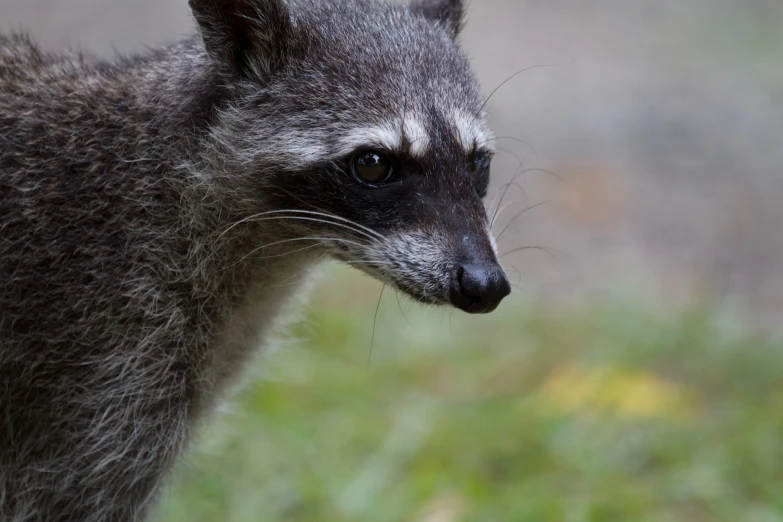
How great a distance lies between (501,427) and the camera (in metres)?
7.13

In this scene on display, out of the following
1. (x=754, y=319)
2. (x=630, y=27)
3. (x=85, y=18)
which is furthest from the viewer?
(x=630, y=27)

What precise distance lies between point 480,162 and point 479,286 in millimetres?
835

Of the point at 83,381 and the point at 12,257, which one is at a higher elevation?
the point at 12,257

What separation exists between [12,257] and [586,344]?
5.39 metres

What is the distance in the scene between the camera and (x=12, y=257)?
4449 millimetres

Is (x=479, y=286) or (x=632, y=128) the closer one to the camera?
(x=479, y=286)

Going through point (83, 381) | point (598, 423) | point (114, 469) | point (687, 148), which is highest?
point (83, 381)

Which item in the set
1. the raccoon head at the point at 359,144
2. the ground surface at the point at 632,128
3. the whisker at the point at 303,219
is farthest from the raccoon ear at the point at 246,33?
the ground surface at the point at 632,128

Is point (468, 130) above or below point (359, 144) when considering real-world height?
below

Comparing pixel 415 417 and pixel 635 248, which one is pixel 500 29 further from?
pixel 415 417

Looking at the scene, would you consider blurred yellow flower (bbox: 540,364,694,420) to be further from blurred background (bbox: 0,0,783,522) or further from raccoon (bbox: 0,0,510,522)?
raccoon (bbox: 0,0,510,522)

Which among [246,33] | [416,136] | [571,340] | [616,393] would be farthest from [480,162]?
[571,340]

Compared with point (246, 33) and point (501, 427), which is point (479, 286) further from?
point (501, 427)

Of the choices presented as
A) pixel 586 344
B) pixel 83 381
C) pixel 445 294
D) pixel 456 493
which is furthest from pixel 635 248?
pixel 83 381
